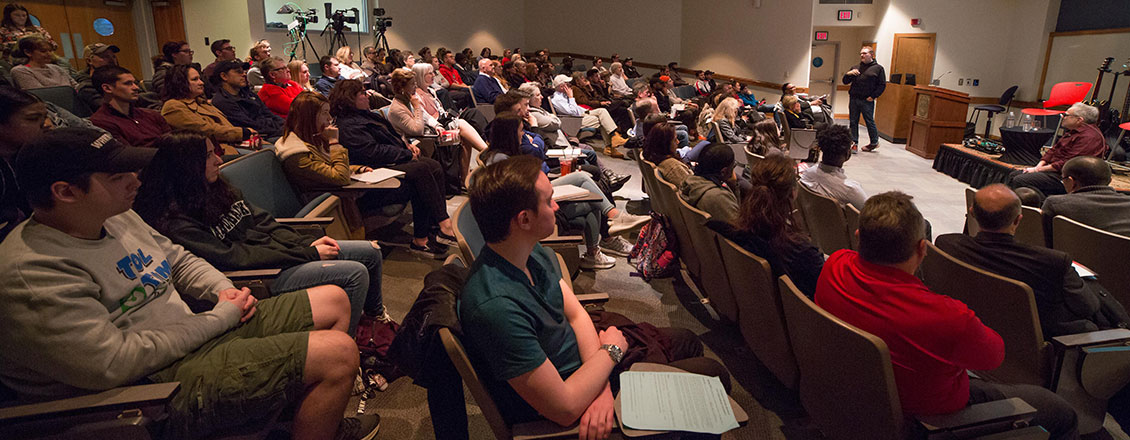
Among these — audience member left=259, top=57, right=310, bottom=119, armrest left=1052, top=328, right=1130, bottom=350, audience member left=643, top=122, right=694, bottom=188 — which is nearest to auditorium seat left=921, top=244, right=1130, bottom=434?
armrest left=1052, top=328, right=1130, bottom=350

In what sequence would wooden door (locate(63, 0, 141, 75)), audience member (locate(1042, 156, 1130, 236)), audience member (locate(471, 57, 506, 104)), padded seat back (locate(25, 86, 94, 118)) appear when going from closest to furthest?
1. audience member (locate(1042, 156, 1130, 236))
2. padded seat back (locate(25, 86, 94, 118))
3. audience member (locate(471, 57, 506, 104))
4. wooden door (locate(63, 0, 141, 75))

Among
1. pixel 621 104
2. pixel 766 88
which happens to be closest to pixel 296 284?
pixel 621 104

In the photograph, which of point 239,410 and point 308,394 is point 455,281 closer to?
point 308,394

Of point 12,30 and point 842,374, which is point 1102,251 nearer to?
point 842,374

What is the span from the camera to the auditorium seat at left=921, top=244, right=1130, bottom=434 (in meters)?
1.91

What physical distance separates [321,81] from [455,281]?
6350mm

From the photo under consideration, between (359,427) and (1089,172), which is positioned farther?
(1089,172)

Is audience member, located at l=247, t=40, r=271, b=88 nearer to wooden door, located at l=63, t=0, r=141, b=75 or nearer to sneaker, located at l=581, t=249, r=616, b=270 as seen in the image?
wooden door, located at l=63, t=0, r=141, b=75

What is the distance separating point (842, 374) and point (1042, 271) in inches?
38.2

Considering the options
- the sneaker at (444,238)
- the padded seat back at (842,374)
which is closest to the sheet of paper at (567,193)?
the sneaker at (444,238)

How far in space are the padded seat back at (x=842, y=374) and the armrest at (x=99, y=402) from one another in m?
1.64

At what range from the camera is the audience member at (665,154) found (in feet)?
12.1

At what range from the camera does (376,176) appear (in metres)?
3.55

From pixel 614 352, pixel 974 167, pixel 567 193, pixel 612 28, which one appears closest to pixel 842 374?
pixel 614 352
